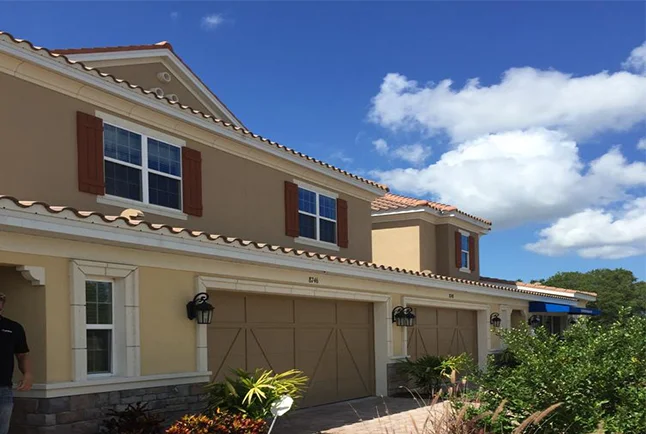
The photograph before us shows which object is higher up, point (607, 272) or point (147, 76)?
point (147, 76)

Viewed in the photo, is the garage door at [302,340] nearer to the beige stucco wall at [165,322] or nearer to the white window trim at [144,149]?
the beige stucco wall at [165,322]

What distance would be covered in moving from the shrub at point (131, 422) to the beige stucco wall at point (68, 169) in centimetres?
324

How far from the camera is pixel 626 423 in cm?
718

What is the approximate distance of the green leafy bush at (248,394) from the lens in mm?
9602

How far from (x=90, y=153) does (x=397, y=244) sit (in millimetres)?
13307

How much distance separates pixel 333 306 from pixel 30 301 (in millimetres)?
7190

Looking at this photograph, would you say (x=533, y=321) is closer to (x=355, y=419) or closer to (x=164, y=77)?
(x=355, y=419)

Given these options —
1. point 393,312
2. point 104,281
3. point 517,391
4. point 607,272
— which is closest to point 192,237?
point 104,281

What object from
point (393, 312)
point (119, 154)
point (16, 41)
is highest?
point (16, 41)

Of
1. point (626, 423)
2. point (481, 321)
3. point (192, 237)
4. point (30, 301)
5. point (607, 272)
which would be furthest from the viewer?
point (607, 272)

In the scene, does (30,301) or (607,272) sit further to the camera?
(607,272)

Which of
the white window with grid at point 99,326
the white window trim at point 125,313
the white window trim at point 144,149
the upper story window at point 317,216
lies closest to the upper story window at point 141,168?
the white window trim at point 144,149

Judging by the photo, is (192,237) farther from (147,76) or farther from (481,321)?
(481,321)

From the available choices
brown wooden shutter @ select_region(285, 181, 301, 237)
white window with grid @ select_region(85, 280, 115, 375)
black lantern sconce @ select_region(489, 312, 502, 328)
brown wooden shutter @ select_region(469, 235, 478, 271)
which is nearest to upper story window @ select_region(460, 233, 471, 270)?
brown wooden shutter @ select_region(469, 235, 478, 271)
